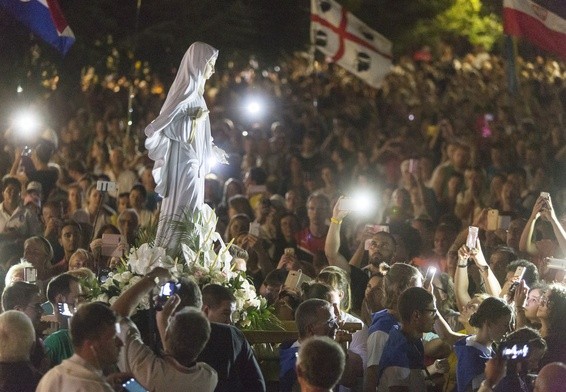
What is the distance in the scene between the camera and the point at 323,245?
15695mm

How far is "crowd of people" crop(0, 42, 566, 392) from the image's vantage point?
8.24 metres

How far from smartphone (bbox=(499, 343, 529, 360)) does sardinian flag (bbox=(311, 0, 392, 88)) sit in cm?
1494

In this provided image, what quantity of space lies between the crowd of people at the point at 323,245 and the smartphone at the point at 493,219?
2 cm

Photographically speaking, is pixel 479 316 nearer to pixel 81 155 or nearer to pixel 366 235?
pixel 366 235

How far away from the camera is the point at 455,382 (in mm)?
10594

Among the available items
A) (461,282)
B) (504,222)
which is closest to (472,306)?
(461,282)

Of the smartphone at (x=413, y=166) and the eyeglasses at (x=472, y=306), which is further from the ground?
the smartphone at (x=413, y=166)

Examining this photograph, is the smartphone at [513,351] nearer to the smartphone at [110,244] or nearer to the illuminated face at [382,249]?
the illuminated face at [382,249]

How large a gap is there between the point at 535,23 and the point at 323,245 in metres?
4.51

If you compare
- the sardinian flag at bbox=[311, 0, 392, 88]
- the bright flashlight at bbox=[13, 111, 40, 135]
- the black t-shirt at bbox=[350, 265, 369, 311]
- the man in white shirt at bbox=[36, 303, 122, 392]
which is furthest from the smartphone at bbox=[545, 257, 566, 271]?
the sardinian flag at bbox=[311, 0, 392, 88]

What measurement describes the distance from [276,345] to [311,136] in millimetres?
11298

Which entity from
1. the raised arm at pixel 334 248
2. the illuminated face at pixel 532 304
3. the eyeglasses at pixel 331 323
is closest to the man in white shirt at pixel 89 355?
the eyeglasses at pixel 331 323

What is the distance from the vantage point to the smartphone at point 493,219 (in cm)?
1463

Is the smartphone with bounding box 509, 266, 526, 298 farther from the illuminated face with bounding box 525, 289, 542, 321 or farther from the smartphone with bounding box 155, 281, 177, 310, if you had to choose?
the smartphone with bounding box 155, 281, 177, 310
